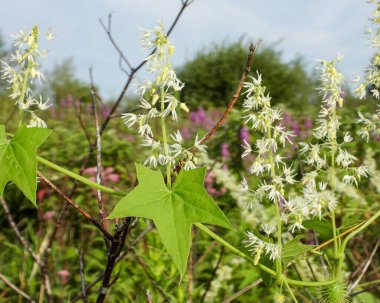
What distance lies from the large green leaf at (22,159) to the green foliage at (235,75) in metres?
28.5

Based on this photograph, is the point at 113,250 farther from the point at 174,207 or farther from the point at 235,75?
the point at 235,75

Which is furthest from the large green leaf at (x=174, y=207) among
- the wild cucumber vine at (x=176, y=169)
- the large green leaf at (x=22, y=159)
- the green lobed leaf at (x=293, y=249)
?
the green lobed leaf at (x=293, y=249)

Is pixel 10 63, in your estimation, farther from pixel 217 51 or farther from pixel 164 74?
pixel 217 51

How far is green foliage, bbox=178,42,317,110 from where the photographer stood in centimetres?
3016

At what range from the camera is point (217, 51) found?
31719 mm

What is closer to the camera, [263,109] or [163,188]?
[163,188]

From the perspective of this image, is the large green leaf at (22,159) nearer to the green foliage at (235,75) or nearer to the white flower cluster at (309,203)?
the white flower cluster at (309,203)

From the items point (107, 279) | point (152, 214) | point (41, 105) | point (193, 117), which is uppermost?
point (193, 117)

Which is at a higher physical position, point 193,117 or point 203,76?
point 203,76

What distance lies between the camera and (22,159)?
102 cm

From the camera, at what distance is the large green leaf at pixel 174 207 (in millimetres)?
915

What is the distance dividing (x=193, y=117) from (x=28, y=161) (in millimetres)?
9675

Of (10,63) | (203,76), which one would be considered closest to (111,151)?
(10,63)

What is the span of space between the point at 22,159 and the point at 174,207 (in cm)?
31
